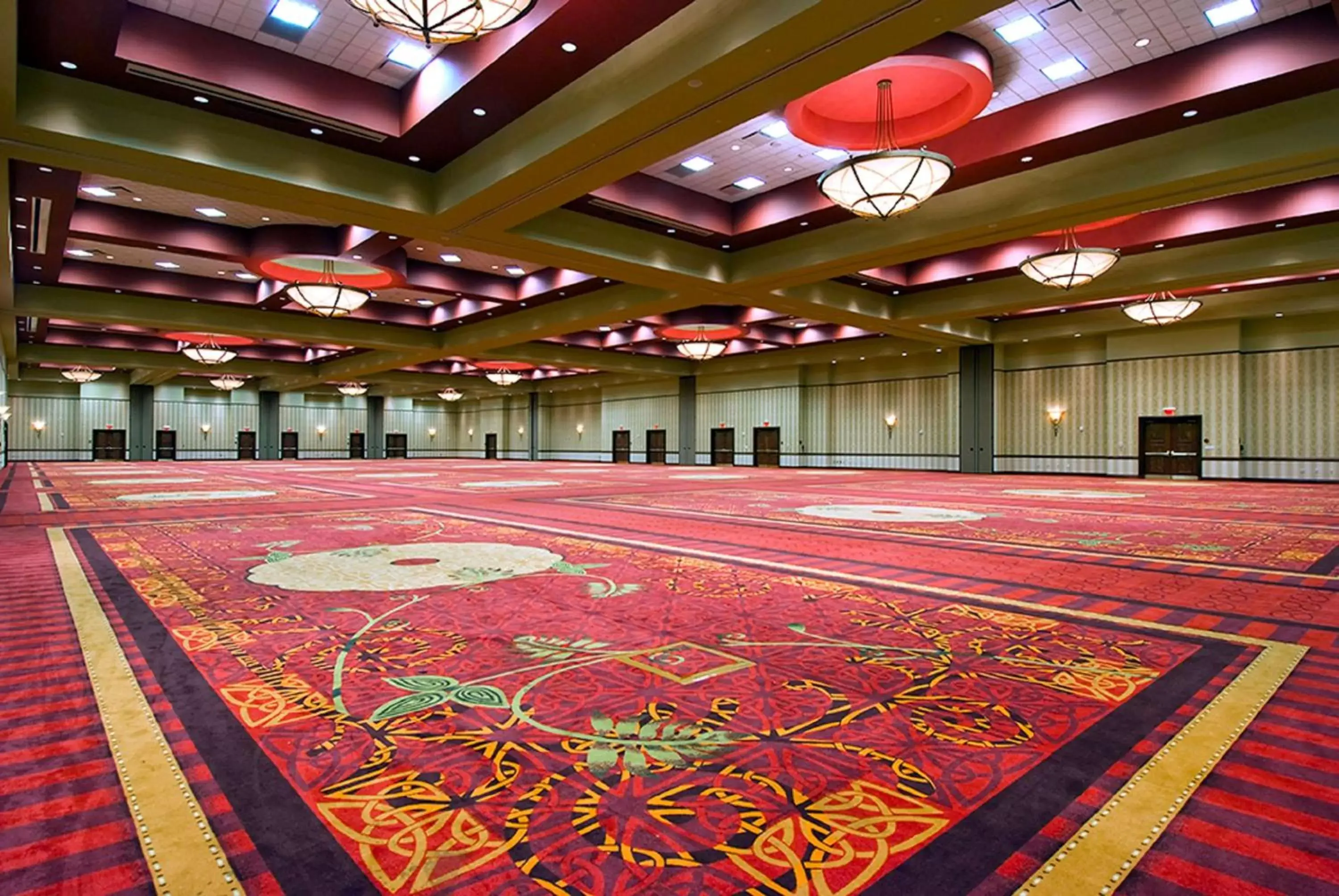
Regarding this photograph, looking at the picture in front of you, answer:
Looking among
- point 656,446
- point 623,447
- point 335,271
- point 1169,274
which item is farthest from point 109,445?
point 1169,274

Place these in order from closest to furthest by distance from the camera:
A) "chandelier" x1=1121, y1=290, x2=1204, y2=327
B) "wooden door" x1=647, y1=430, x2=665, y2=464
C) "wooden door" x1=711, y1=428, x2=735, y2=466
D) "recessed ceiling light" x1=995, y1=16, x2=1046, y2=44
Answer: "recessed ceiling light" x1=995, y1=16, x2=1046, y2=44 < "chandelier" x1=1121, y1=290, x2=1204, y2=327 < "wooden door" x1=711, y1=428, x2=735, y2=466 < "wooden door" x1=647, y1=430, x2=665, y2=464

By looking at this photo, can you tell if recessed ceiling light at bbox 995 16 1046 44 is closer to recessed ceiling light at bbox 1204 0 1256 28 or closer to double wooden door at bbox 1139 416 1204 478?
recessed ceiling light at bbox 1204 0 1256 28

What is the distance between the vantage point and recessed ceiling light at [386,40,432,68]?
7.28 meters

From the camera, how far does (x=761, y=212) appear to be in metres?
11.6

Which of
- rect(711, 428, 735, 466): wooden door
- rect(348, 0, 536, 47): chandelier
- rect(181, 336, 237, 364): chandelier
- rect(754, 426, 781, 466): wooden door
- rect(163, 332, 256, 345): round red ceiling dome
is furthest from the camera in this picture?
rect(711, 428, 735, 466): wooden door

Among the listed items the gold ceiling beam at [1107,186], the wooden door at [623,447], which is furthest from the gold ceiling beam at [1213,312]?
the wooden door at [623,447]

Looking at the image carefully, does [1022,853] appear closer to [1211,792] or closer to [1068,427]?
[1211,792]

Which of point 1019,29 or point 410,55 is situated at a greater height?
point 410,55

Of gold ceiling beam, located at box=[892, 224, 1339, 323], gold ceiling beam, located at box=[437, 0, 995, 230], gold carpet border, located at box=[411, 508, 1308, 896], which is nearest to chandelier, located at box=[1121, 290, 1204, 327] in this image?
gold ceiling beam, located at box=[892, 224, 1339, 323]

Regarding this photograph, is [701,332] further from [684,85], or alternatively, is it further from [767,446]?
[684,85]

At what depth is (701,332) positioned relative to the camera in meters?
20.0

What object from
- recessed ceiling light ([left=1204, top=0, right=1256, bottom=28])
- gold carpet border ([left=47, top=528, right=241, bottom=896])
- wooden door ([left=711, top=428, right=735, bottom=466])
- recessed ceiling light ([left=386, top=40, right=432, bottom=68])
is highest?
Answer: recessed ceiling light ([left=386, top=40, right=432, bottom=68])

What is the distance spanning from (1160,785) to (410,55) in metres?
8.50

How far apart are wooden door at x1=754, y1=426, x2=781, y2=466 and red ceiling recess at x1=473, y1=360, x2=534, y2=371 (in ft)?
30.5
